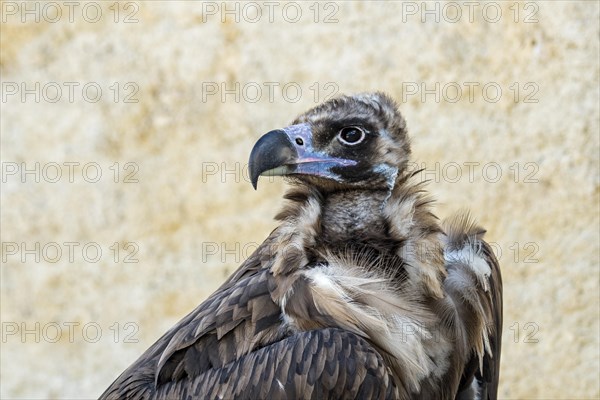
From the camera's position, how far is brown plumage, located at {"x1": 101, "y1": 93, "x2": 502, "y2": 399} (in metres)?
3.43

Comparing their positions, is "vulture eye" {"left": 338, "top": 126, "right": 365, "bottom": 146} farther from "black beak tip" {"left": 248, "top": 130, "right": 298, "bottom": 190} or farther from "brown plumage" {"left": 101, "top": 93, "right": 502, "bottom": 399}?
"black beak tip" {"left": 248, "top": 130, "right": 298, "bottom": 190}

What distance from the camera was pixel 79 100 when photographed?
7.55 meters

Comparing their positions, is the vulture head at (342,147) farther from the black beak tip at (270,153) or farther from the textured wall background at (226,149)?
the textured wall background at (226,149)

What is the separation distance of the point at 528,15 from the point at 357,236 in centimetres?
380

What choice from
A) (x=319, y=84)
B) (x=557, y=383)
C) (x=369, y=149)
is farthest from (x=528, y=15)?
(x=369, y=149)

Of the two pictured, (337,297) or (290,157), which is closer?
(337,297)

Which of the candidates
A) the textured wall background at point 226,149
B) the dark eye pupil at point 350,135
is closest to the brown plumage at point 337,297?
the dark eye pupil at point 350,135

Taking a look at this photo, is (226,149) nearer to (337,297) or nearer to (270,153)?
(270,153)

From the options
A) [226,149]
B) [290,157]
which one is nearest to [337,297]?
[290,157]

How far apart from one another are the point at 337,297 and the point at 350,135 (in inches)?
25.3

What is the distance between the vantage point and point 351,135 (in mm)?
3754

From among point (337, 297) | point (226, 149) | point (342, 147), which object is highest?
point (342, 147)

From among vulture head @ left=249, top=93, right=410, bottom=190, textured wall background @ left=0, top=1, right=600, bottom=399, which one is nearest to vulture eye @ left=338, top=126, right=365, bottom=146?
vulture head @ left=249, top=93, right=410, bottom=190

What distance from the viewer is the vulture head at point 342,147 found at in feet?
12.1
